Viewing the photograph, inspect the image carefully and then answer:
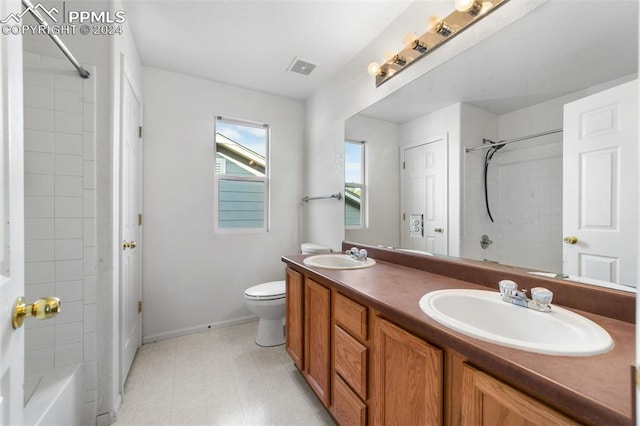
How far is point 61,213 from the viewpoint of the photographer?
132cm

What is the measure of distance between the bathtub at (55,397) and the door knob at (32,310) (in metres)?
0.80

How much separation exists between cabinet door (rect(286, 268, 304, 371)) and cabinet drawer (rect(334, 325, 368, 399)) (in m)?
0.40

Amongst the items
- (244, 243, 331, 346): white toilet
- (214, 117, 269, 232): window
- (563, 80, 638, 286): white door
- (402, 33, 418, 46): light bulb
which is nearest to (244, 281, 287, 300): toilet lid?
(244, 243, 331, 346): white toilet

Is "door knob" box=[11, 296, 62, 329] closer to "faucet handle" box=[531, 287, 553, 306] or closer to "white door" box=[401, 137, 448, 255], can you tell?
"faucet handle" box=[531, 287, 553, 306]

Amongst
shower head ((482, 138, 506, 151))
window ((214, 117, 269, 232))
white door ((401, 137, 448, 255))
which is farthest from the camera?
window ((214, 117, 269, 232))

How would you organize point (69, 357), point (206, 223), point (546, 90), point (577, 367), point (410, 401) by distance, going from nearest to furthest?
point (577, 367) → point (410, 401) → point (546, 90) → point (69, 357) → point (206, 223)

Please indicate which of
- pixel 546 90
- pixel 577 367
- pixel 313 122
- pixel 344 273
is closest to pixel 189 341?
pixel 344 273

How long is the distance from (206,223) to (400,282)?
1.92m

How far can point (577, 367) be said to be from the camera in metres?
0.54

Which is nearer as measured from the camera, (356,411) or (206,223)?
(356,411)

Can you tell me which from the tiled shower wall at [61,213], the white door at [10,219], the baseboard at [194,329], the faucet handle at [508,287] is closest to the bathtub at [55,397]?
the tiled shower wall at [61,213]

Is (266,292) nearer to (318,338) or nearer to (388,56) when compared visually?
(318,338)

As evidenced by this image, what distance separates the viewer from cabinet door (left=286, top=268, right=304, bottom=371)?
5.33 ft

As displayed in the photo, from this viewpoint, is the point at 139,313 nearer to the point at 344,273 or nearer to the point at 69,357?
the point at 69,357
